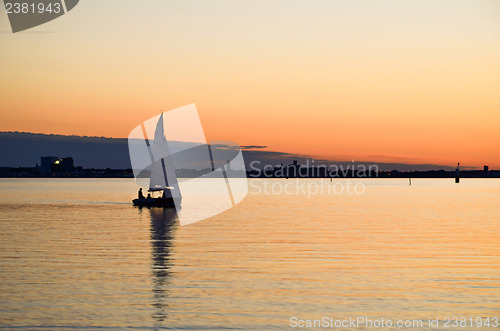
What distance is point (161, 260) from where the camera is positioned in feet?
145

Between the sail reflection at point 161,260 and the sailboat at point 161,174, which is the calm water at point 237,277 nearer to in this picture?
the sail reflection at point 161,260

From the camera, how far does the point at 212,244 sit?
5419cm

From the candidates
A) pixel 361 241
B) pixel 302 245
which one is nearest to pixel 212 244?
pixel 302 245

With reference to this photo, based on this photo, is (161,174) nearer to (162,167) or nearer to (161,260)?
(162,167)

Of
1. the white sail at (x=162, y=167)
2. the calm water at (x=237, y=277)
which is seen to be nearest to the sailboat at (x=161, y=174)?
the white sail at (x=162, y=167)

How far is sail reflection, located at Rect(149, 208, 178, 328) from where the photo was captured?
2919cm

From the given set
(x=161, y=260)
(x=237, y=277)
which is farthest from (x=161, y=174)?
(x=237, y=277)

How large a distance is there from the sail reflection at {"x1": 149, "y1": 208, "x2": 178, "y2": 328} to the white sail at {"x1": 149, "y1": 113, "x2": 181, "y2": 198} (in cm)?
2115

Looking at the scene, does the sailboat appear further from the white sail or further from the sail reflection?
the sail reflection

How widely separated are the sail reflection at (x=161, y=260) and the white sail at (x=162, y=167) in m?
21.1

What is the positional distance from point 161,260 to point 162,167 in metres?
65.8

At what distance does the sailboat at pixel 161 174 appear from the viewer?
349ft

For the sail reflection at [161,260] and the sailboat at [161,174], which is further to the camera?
the sailboat at [161,174]

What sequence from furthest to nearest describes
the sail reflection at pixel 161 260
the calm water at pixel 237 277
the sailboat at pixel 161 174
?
the sailboat at pixel 161 174 → the sail reflection at pixel 161 260 → the calm water at pixel 237 277
